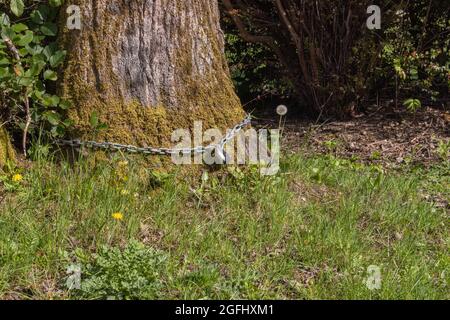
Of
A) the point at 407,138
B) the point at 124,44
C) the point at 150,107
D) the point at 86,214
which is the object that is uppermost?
the point at 124,44

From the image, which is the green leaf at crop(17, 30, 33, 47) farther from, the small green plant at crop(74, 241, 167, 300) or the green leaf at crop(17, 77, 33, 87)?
the small green plant at crop(74, 241, 167, 300)

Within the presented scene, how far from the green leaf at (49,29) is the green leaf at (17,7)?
0.22 meters

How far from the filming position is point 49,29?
4.46 m

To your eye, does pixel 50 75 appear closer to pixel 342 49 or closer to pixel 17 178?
pixel 17 178

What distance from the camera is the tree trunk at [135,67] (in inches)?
174

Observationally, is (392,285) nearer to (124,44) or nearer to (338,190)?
(338,190)

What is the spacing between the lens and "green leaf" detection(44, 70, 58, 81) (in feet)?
14.6

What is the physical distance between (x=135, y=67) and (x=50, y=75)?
1.68 feet

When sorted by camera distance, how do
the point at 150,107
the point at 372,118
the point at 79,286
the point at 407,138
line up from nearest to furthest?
the point at 79,286
the point at 150,107
the point at 407,138
the point at 372,118

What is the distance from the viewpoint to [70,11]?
4426mm

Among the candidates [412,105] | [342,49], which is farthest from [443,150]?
[342,49]

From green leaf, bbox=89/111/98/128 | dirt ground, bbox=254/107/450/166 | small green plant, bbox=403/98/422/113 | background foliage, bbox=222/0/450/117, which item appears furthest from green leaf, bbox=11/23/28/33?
small green plant, bbox=403/98/422/113

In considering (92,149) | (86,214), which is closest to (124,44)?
(92,149)

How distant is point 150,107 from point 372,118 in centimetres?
318
